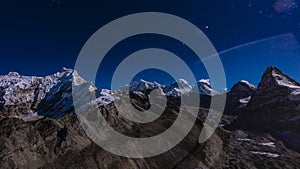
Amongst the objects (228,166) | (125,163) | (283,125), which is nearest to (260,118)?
(283,125)

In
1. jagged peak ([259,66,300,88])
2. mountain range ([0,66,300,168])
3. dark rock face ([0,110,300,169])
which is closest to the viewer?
dark rock face ([0,110,300,169])

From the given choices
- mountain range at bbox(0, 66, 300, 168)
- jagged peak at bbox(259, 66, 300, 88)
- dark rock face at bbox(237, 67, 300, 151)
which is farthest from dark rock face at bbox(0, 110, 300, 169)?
jagged peak at bbox(259, 66, 300, 88)

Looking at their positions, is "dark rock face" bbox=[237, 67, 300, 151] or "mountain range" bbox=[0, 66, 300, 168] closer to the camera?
"mountain range" bbox=[0, 66, 300, 168]

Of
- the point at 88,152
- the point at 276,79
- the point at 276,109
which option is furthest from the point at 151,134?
the point at 276,79

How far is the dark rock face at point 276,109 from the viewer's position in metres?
115

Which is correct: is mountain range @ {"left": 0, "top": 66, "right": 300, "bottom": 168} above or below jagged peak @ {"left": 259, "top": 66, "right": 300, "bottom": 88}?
below

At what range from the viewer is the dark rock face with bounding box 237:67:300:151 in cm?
11494

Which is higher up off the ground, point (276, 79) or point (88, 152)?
point (276, 79)

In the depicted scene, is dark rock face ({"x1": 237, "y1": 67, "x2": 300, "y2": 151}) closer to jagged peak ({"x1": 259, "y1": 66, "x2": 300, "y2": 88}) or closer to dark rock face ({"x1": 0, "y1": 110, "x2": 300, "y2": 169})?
jagged peak ({"x1": 259, "y1": 66, "x2": 300, "y2": 88})

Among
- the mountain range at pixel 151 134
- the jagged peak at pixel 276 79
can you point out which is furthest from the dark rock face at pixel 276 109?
the mountain range at pixel 151 134

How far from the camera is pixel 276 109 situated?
431 ft

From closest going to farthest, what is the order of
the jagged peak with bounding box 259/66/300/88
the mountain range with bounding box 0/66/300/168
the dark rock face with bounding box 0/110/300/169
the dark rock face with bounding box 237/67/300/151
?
the dark rock face with bounding box 0/110/300/169 < the mountain range with bounding box 0/66/300/168 < the dark rock face with bounding box 237/67/300/151 < the jagged peak with bounding box 259/66/300/88

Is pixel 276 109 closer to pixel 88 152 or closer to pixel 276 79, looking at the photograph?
pixel 276 79

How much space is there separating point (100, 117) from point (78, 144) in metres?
19.2
